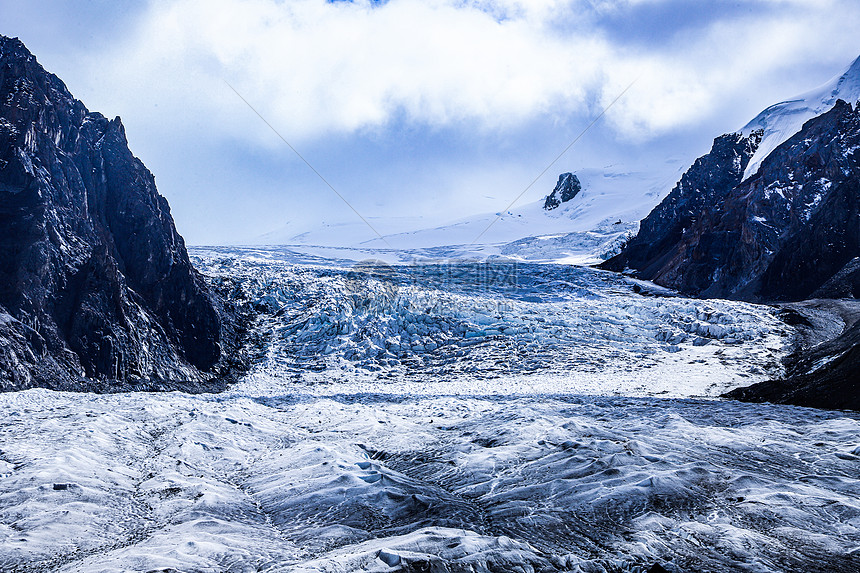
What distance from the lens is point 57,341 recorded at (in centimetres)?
1762

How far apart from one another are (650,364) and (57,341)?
2290 cm

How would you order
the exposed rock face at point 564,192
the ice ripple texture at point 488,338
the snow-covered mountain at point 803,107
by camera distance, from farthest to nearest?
the exposed rock face at point 564,192, the snow-covered mountain at point 803,107, the ice ripple texture at point 488,338

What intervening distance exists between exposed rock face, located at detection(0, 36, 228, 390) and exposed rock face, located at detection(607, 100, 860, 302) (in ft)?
119

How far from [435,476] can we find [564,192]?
118221mm

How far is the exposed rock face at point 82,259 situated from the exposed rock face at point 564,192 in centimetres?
10281

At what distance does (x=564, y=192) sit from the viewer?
121 metres

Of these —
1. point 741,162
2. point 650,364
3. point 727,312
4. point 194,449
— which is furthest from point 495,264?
point 194,449

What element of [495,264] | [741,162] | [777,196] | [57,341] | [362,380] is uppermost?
[741,162]

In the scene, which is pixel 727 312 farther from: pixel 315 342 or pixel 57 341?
pixel 57 341

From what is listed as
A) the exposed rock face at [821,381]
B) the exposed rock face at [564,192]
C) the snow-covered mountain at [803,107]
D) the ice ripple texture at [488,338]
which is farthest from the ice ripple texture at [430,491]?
the exposed rock face at [564,192]

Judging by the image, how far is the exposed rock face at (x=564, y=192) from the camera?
4712 inches

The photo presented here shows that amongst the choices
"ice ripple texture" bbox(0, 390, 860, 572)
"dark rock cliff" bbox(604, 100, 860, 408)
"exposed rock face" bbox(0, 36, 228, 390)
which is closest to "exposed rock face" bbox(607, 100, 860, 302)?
"dark rock cliff" bbox(604, 100, 860, 408)

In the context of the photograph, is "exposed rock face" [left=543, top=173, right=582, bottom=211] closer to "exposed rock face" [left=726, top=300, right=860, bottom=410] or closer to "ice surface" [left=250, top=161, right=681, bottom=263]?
"ice surface" [left=250, top=161, right=681, bottom=263]

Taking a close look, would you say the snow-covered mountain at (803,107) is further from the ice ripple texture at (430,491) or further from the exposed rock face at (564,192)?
the ice ripple texture at (430,491)
